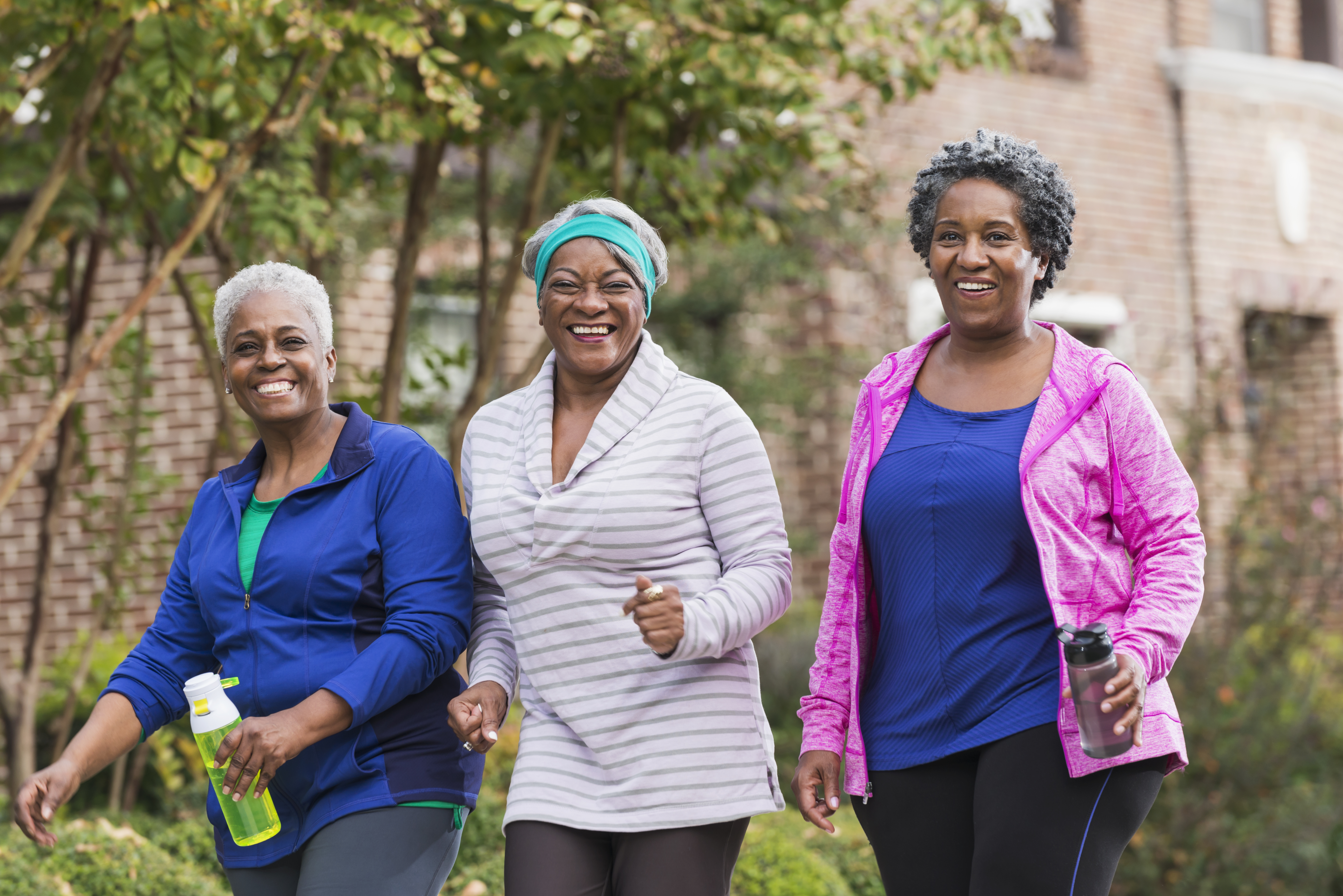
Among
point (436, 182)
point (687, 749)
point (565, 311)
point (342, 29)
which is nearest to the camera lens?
point (687, 749)

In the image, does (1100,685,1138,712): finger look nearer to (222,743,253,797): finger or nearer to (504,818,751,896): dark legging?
(504,818,751,896): dark legging

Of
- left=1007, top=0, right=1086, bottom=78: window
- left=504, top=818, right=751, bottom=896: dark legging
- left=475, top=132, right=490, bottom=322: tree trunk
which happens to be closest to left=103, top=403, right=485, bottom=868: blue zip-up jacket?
left=504, top=818, right=751, bottom=896: dark legging

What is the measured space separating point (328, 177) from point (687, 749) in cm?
418

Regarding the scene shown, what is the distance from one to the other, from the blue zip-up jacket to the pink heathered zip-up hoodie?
0.91 meters

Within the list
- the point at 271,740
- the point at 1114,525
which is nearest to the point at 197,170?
the point at 271,740

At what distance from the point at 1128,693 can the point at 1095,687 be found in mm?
56

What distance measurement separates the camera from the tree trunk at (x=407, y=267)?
5.67 m

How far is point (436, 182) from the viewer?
5.82 meters

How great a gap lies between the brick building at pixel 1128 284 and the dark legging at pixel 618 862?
4960 mm

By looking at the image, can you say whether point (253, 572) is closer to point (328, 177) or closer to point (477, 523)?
point (477, 523)

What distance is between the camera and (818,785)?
9.34ft

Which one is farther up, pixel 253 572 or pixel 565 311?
pixel 565 311

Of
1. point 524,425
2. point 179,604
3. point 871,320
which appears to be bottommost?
point 179,604

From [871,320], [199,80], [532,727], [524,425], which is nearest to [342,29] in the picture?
[199,80]
